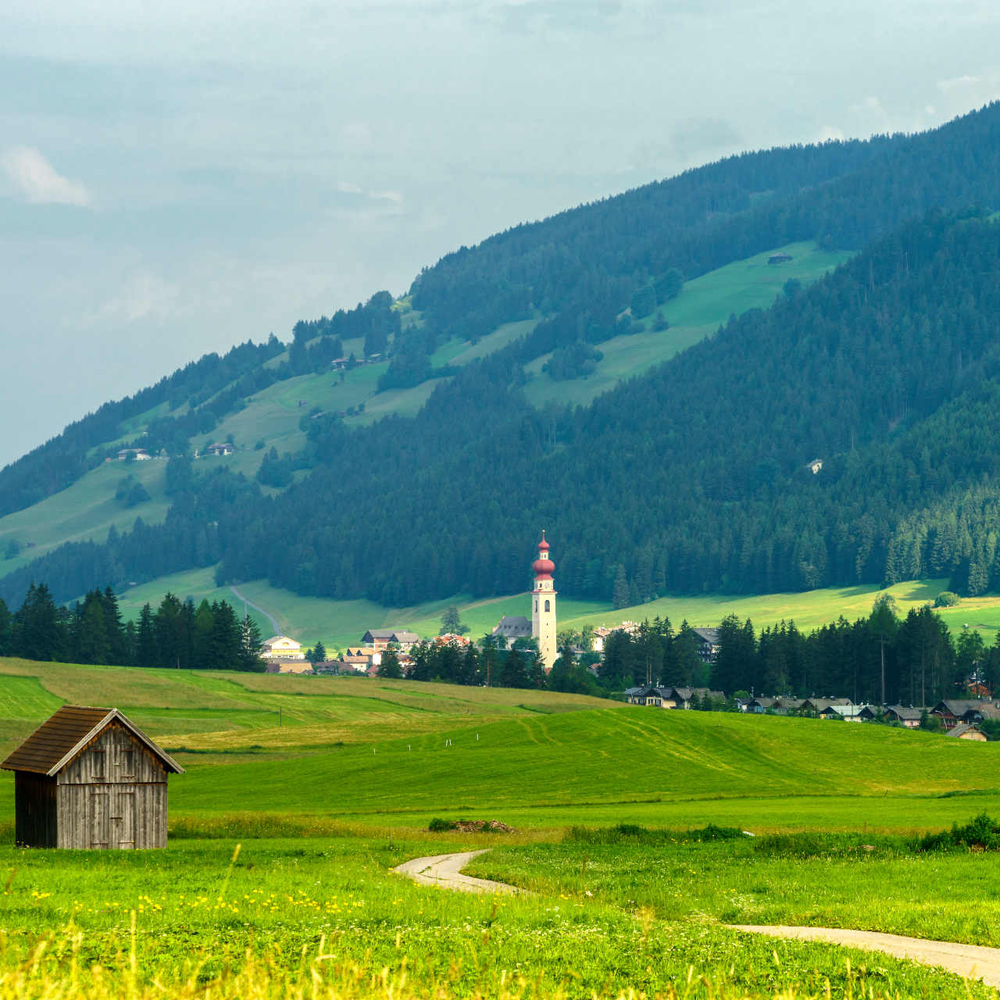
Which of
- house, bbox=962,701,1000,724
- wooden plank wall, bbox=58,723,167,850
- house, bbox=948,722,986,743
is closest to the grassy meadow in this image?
wooden plank wall, bbox=58,723,167,850

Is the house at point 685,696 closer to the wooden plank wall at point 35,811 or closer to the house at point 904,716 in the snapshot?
the house at point 904,716

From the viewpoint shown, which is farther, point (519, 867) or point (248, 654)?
point (248, 654)

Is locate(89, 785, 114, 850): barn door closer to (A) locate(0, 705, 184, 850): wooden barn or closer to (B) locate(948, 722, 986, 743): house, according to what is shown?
(A) locate(0, 705, 184, 850): wooden barn

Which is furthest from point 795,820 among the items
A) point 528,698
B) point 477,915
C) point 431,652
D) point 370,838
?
point 431,652

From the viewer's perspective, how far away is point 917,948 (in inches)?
874

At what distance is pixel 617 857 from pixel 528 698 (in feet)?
421

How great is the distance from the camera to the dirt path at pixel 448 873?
31.0m

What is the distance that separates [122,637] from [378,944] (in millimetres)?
182267

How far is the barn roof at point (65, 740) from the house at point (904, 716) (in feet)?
431

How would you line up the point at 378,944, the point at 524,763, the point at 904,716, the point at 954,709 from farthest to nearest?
the point at 954,709 → the point at 904,716 → the point at 524,763 → the point at 378,944

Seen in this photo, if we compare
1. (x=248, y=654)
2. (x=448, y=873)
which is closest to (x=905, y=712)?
(x=248, y=654)

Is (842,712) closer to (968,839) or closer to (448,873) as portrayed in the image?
(968,839)

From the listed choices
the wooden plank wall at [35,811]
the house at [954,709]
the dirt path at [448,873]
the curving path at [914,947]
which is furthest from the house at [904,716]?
the curving path at [914,947]

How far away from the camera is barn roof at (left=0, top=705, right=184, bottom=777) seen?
45812mm
